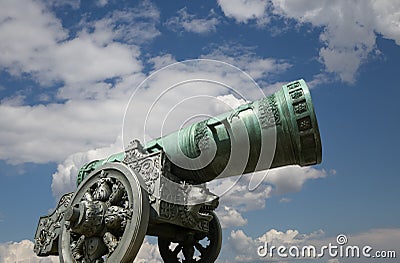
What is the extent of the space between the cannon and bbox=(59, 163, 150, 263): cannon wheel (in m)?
0.01

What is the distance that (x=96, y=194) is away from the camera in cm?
618

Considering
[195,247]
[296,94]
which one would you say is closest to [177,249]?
[195,247]

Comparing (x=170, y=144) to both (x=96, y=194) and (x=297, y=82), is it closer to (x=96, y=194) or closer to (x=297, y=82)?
(x=96, y=194)

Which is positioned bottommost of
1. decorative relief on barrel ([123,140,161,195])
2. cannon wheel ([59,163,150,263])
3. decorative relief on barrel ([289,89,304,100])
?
cannon wheel ([59,163,150,263])

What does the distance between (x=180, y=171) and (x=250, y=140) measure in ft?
3.65

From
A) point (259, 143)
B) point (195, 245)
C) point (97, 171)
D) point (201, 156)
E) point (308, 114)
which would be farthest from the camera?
point (195, 245)

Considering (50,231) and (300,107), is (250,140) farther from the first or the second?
(50,231)

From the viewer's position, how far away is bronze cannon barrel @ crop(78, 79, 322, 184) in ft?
17.2

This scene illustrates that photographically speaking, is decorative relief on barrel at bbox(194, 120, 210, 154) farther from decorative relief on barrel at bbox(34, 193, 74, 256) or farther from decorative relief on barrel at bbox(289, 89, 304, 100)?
decorative relief on barrel at bbox(34, 193, 74, 256)

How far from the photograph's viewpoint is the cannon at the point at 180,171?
211 inches

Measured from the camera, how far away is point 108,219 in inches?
226

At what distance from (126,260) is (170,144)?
61.9 inches

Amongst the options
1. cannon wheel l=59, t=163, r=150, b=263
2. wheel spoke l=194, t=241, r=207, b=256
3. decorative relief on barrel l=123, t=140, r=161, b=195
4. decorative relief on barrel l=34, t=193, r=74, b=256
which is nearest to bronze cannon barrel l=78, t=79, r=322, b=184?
decorative relief on barrel l=123, t=140, r=161, b=195

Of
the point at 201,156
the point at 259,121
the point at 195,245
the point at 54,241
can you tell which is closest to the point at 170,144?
the point at 201,156
